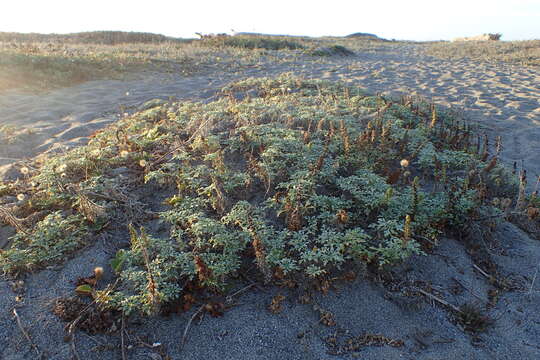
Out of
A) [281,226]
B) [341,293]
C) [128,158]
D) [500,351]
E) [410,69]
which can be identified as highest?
[410,69]

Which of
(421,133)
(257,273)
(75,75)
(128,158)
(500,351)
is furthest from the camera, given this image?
(75,75)

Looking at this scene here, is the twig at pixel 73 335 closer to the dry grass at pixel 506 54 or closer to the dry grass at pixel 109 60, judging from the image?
the dry grass at pixel 109 60

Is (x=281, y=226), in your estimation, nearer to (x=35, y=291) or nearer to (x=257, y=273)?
(x=257, y=273)

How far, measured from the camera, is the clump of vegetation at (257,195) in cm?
313

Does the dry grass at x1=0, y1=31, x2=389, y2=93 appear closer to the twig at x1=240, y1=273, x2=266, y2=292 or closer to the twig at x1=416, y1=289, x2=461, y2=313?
the twig at x1=240, y1=273, x2=266, y2=292

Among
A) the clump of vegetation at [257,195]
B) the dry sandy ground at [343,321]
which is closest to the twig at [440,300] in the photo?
the dry sandy ground at [343,321]

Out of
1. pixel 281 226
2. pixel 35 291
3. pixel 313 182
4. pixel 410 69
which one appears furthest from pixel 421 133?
pixel 410 69

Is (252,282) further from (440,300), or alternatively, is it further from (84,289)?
(440,300)

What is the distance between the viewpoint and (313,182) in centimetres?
384

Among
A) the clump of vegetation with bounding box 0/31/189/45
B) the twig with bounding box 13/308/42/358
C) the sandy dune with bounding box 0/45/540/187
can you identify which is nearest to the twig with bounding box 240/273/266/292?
the twig with bounding box 13/308/42/358

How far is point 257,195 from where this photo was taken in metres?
4.18

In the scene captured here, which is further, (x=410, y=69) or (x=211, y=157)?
(x=410, y=69)

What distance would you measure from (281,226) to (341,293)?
3.00ft

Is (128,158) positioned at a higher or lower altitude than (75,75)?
lower
